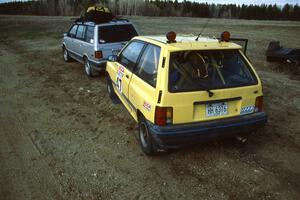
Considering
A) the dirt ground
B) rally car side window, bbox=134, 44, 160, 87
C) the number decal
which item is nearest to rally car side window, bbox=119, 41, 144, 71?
the number decal

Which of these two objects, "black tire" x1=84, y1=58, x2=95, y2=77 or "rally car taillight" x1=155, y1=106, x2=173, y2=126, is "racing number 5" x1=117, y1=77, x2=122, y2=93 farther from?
"black tire" x1=84, y1=58, x2=95, y2=77

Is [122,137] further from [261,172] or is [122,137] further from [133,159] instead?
[261,172]

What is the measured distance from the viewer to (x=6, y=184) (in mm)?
3803

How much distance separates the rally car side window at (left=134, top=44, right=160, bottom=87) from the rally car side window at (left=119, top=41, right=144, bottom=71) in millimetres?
254

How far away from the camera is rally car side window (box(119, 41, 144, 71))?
15.9 ft

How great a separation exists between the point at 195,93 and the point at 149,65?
3.03 feet

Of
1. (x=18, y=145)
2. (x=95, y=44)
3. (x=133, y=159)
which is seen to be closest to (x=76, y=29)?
(x=95, y=44)

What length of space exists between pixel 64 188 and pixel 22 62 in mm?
9808

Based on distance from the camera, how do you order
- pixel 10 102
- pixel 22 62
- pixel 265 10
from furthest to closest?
pixel 265 10, pixel 22 62, pixel 10 102

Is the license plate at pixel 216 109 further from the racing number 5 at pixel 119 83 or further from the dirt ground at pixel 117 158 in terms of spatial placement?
the racing number 5 at pixel 119 83

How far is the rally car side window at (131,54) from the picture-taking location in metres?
4.86

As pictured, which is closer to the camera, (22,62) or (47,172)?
(47,172)

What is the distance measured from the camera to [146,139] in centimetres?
443

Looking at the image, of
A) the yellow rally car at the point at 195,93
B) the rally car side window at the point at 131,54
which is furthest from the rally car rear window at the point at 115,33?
the yellow rally car at the point at 195,93
